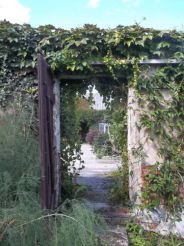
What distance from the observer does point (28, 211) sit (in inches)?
144

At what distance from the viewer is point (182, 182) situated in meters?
5.81

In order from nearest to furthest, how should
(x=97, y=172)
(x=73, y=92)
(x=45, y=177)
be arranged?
(x=45, y=177) < (x=73, y=92) < (x=97, y=172)

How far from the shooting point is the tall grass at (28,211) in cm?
336

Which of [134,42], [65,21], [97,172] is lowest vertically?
[97,172]

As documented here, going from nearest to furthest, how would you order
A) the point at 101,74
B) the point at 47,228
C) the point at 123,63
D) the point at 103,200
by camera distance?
the point at 47,228
the point at 123,63
the point at 101,74
the point at 103,200

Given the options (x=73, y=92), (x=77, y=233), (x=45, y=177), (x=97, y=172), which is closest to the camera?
(x=77, y=233)

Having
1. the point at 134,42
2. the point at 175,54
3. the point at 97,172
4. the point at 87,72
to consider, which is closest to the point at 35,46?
the point at 87,72

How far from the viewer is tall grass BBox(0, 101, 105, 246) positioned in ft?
11.0

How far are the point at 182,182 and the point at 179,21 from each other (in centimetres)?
238

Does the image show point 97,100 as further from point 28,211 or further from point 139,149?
point 28,211

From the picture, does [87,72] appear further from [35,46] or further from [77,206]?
[77,206]

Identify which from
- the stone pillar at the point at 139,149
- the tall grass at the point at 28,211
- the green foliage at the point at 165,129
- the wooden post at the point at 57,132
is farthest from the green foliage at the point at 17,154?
the green foliage at the point at 165,129

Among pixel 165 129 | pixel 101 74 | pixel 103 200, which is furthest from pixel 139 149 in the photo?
pixel 103 200

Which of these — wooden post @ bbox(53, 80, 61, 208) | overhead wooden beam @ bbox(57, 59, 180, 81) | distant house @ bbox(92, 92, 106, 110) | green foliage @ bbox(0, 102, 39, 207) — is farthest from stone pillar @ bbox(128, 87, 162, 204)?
green foliage @ bbox(0, 102, 39, 207)
